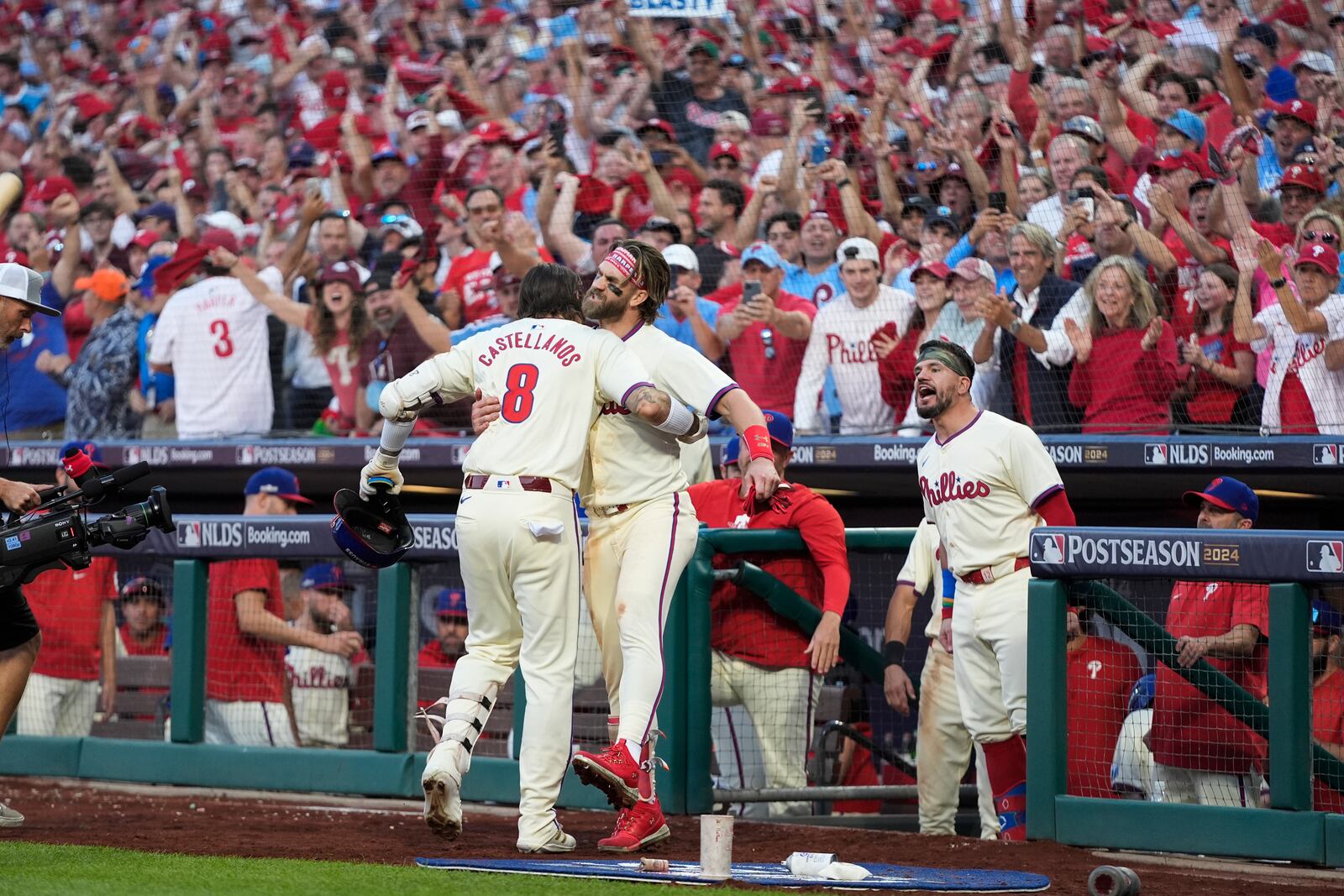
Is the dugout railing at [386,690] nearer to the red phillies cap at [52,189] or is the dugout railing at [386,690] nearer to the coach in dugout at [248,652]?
the coach in dugout at [248,652]

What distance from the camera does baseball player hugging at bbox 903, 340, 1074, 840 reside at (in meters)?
5.63

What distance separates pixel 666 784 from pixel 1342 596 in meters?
2.42

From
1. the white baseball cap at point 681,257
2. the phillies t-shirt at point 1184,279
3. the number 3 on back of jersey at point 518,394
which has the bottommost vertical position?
the number 3 on back of jersey at point 518,394

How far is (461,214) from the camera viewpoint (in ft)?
35.8

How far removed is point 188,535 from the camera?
276 inches

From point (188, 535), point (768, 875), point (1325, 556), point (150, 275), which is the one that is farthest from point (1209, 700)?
point (150, 275)

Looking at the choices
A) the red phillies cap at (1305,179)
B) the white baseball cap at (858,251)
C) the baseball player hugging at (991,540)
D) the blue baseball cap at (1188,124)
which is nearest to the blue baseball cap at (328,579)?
the baseball player hugging at (991,540)

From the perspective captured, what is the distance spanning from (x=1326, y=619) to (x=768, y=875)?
1905 mm

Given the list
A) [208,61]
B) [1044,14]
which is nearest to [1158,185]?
[1044,14]

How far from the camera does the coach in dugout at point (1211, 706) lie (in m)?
5.08

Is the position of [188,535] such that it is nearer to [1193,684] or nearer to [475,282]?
[475,282]

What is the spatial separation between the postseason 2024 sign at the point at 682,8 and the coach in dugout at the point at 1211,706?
22.6 ft

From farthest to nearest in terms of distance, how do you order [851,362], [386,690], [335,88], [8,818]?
[335,88]
[851,362]
[386,690]
[8,818]

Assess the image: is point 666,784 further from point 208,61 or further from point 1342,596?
point 208,61
